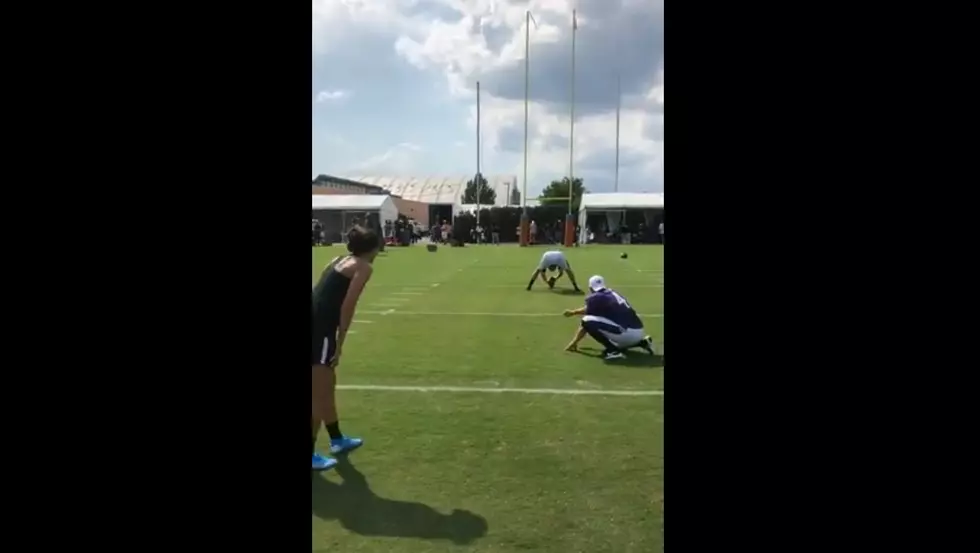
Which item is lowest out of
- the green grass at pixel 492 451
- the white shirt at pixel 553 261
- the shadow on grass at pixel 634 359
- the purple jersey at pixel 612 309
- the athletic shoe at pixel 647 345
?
the green grass at pixel 492 451

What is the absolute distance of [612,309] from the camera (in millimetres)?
7871

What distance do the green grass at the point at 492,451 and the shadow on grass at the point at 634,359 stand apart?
32 mm

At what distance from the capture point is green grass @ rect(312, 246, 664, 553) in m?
3.69

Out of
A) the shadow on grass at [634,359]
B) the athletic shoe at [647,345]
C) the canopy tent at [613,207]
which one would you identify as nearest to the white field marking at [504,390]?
the shadow on grass at [634,359]

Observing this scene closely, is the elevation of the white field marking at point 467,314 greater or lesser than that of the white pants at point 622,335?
lesser

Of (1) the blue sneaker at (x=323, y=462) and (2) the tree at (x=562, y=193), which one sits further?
(2) the tree at (x=562, y=193)

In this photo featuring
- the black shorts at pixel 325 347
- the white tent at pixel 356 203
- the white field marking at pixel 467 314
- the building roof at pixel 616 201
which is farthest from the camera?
the building roof at pixel 616 201

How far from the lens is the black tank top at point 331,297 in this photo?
450 cm

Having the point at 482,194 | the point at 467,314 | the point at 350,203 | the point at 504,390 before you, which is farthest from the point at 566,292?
the point at 482,194

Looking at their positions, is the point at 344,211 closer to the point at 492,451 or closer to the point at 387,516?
the point at 492,451

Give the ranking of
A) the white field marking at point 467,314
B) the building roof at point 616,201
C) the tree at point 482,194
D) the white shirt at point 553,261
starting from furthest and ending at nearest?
Result: the tree at point 482,194 < the building roof at point 616,201 < the white shirt at point 553,261 < the white field marking at point 467,314

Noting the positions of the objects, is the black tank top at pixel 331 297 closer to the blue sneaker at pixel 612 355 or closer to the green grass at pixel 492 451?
the green grass at pixel 492 451
